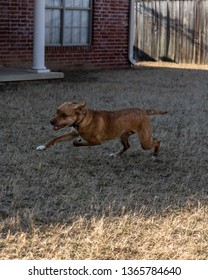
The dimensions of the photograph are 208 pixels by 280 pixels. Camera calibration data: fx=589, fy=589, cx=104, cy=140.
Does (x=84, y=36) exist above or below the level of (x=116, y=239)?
above

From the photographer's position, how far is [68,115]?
5.95m

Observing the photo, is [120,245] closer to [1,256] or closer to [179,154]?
[1,256]

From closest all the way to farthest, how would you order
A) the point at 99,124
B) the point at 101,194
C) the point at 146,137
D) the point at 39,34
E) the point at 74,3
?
the point at 101,194 → the point at 99,124 → the point at 146,137 → the point at 39,34 → the point at 74,3

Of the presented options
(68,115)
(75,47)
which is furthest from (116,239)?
Answer: (75,47)

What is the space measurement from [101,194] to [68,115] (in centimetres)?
106

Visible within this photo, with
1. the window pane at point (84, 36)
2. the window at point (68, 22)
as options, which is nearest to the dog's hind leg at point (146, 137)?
the window at point (68, 22)

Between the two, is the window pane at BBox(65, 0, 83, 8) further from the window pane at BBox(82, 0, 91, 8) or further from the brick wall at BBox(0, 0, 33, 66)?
the brick wall at BBox(0, 0, 33, 66)

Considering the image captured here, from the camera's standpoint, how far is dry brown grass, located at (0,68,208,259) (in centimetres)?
403

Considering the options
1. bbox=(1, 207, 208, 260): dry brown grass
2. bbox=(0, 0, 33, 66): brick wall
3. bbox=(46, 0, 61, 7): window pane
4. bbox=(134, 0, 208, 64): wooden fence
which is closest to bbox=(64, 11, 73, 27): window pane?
bbox=(46, 0, 61, 7): window pane

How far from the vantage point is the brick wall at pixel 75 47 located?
13.8 m

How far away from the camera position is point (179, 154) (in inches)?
275

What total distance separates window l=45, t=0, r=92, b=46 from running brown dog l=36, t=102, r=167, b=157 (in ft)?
28.6

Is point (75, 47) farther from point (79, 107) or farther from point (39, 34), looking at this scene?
point (79, 107)

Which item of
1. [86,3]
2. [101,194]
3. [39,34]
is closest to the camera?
[101,194]
